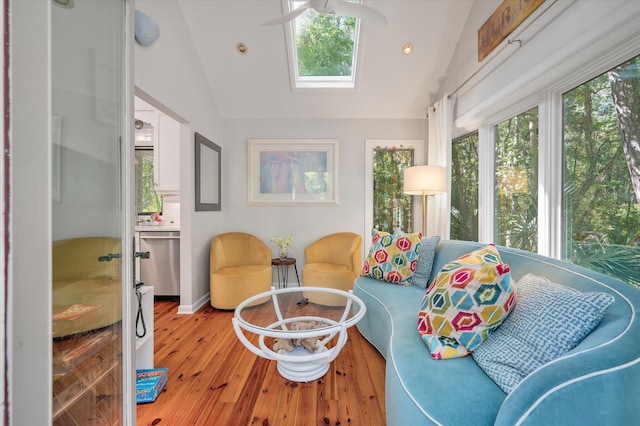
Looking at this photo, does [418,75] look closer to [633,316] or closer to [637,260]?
[637,260]

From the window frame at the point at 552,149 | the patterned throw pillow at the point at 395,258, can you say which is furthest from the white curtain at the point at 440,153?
the patterned throw pillow at the point at 395,258

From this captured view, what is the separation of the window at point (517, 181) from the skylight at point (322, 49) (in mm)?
1826

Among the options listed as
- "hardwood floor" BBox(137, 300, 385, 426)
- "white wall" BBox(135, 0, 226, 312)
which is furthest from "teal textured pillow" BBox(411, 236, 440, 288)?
"white wall" BBox(135, 0, 226, 312)

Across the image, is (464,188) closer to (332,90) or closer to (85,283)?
(332,90)

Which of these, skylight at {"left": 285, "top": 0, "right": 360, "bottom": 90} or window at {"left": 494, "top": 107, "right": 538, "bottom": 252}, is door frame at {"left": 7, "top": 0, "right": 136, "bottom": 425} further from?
skylight at {"left": 285, "top": 0, "right": 360, "bottom": 90}

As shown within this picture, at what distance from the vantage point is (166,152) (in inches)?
126

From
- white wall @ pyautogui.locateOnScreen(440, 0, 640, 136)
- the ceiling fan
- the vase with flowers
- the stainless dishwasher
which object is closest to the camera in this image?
white wall @ pyautogui.locateOnScreen(440, 0, 640, 136)

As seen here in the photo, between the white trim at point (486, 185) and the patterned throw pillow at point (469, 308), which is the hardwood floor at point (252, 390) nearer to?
A: the patterned throw pillow at point (469, 308)

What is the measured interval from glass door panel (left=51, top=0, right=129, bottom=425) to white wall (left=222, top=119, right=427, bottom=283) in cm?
273

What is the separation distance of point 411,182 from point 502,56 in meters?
1.27

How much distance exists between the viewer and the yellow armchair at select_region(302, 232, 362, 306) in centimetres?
290

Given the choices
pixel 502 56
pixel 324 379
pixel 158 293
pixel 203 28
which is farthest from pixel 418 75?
pixel 158 293

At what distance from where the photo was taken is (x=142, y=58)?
2.07 meters

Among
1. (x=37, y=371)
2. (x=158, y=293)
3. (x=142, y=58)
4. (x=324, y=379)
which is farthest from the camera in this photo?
(x=158, y=293)
